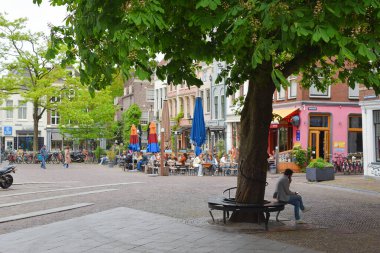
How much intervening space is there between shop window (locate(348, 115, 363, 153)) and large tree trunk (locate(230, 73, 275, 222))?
88.4ft

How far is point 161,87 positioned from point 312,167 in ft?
135

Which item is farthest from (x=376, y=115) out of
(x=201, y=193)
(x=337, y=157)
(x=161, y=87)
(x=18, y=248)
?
(x=161, y=87)

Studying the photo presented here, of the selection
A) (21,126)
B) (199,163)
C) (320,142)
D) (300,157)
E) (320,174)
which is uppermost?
(21,126)

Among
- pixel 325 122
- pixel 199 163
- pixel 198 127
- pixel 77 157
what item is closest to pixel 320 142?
pixel 325 122

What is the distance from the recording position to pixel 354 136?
124ft

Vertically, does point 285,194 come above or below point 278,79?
below

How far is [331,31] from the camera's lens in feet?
20.2

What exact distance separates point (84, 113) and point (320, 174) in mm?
31629

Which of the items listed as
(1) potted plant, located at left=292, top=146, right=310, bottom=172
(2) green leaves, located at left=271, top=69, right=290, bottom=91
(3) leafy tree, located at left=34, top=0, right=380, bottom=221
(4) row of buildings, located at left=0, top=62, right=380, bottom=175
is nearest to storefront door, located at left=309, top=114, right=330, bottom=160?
(4) row of buildings, located at left=0, top=62, right=380, bottom=175

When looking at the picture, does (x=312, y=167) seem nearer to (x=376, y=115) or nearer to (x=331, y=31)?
(x=376, y=115)

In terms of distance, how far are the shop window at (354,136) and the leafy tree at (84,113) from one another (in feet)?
76.7

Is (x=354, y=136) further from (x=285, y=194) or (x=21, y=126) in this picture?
(x=21, y=126)

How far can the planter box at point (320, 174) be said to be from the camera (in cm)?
2531

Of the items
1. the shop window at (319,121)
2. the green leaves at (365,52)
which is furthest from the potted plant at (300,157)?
the green leaves at (365,52)
